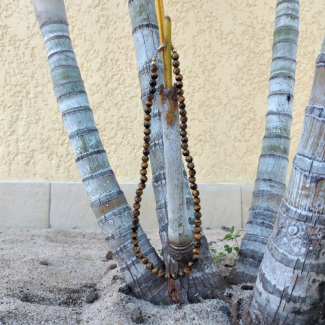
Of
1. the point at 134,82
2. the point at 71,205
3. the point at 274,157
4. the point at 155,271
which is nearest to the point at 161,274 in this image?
the point at 155,271

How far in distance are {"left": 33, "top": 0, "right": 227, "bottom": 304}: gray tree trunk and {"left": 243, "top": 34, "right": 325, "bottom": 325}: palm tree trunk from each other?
415 mm

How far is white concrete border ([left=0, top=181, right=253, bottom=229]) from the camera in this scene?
3486 millimetres

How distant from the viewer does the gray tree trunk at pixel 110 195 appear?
1.60m

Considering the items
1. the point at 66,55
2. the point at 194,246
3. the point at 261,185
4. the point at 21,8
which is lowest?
the point at 194,246

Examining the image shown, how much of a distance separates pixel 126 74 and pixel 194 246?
2582mm

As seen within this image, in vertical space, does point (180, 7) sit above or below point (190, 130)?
above

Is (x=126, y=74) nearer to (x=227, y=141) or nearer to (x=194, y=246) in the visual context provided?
(x=227, y=141)

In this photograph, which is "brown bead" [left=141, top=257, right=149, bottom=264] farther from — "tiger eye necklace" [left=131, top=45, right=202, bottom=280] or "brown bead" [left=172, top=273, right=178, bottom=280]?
"brown bead" [left=172, top=273, right=178, bottom=280]

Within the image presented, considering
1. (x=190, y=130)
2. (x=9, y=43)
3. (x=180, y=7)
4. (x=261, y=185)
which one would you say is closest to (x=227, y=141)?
(x=190, y=130)

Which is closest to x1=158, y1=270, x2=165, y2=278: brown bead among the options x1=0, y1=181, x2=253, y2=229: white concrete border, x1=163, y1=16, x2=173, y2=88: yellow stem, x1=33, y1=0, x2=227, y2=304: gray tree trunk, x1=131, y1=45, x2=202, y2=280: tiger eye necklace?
x1=131, y1=45, x2=202, y2=280: tiger eye necklace

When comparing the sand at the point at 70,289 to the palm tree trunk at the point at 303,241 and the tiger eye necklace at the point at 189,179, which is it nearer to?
the tiger eye necklace at the point at 189,179

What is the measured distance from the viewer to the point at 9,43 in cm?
355

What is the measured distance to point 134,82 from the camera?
362 centimetres

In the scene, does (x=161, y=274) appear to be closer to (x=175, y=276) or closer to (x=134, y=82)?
(x=175, y=276)
